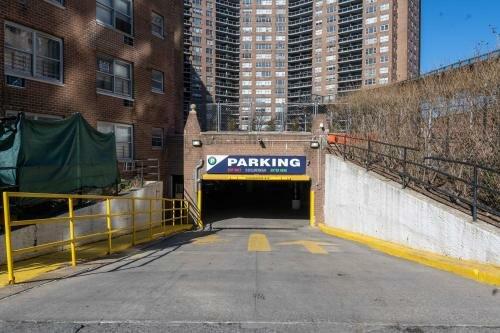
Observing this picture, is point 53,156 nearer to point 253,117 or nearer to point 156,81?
point 156,81

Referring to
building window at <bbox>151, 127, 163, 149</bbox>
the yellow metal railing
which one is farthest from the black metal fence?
building window at <bbox>151, 127, 163, 149</bbox>

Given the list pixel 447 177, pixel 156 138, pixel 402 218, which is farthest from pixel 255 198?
pixel 402 218

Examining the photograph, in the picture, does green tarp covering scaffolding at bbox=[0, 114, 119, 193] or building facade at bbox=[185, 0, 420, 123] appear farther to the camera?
building facade at bbox=[185, 0, 420, 123]

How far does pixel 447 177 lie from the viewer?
13.0 meters

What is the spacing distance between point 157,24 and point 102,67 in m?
5.61

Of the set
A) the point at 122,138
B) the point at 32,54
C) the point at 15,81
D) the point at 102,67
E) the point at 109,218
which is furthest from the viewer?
the point at 122,138

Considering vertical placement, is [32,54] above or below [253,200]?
above

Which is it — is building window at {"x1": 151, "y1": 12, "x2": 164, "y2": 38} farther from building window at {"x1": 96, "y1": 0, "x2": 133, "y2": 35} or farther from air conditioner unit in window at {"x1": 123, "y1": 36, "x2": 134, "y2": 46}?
air conditioner unit in window at {"x1": 123, "y1": 36, "x2": 134, "y2": 46}

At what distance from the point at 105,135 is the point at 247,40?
117 meters

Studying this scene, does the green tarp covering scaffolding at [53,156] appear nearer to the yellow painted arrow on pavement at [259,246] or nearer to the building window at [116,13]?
the yellow painted arrow on pavement at [259,246]

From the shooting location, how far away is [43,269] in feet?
24.8

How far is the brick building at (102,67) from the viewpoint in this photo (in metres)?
15.2

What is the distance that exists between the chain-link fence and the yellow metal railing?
5.09 meters

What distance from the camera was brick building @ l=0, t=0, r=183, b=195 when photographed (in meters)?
15.2
